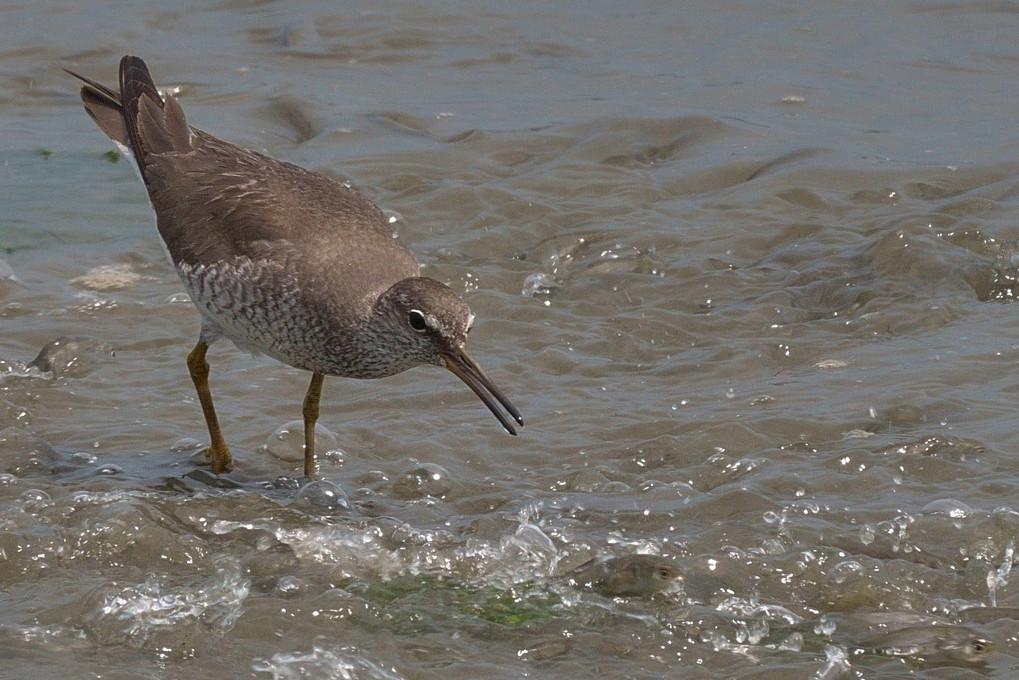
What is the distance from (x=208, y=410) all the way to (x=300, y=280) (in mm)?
1002

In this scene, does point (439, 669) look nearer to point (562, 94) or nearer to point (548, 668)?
point (548, 668)

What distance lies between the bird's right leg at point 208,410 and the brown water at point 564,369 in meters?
0.11

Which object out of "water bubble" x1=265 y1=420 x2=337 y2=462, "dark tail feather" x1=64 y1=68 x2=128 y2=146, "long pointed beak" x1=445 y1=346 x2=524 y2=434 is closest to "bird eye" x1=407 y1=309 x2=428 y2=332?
"long pointed beak" x1=445 y1=346 x2=524 y2=434

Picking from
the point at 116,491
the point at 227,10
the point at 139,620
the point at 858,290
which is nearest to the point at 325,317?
the point at 116,491

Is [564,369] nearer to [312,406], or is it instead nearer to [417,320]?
[312,406]

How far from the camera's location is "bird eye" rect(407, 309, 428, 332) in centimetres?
602

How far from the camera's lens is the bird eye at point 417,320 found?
6.02 m

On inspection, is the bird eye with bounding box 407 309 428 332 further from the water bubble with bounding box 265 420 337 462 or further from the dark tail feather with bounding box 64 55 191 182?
the dark tail feather with bounding box 64 55 191 182

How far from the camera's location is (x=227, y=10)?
45.9 feet

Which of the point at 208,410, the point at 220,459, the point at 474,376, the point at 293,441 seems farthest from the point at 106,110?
the point at 474,376

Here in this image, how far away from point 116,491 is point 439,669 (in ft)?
6.71

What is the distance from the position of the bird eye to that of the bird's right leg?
50.5 inches

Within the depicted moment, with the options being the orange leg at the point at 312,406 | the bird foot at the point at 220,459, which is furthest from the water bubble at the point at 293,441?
the bird foot at the point at 220,459

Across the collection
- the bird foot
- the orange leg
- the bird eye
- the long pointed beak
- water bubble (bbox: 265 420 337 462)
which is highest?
the bird eye
